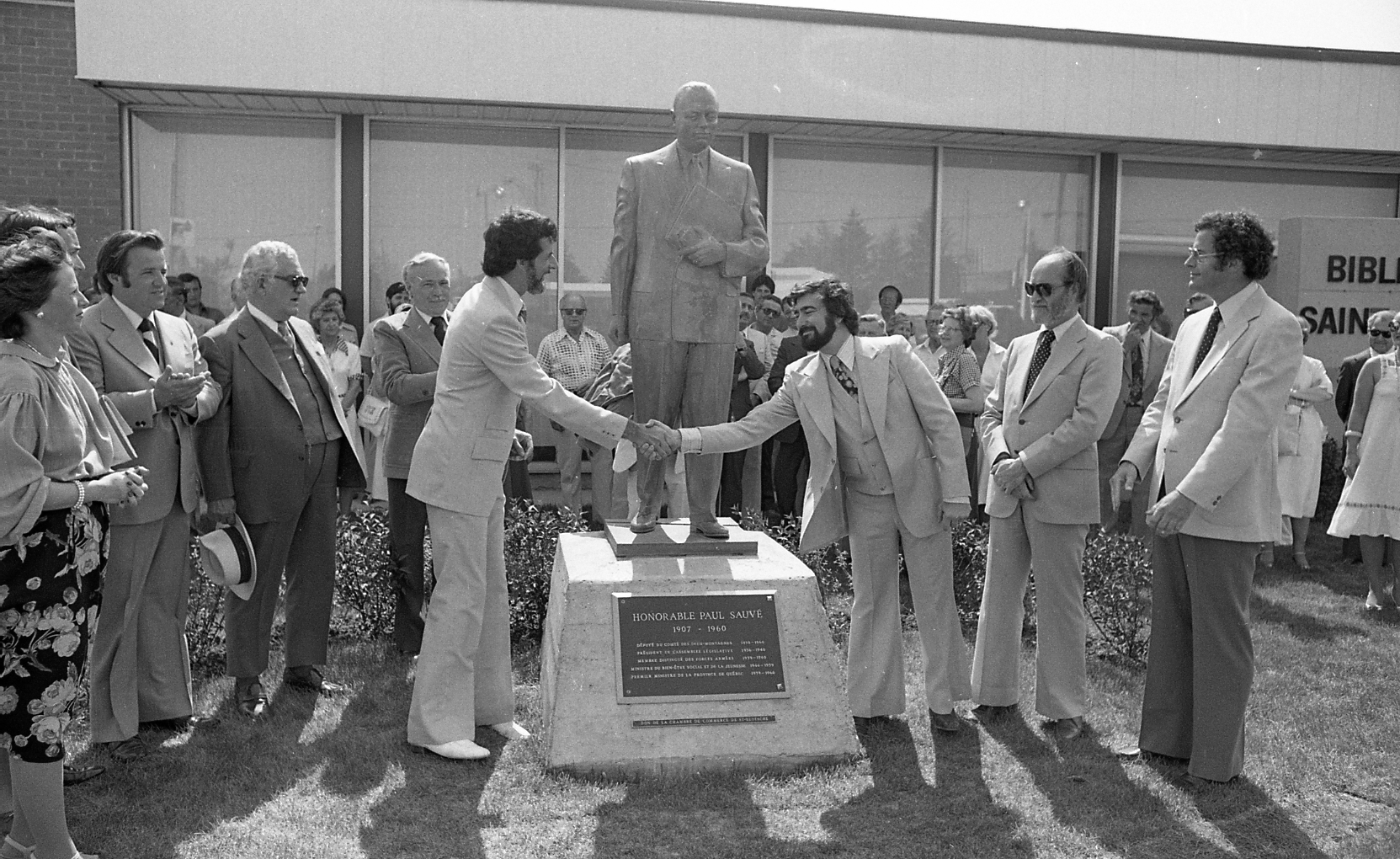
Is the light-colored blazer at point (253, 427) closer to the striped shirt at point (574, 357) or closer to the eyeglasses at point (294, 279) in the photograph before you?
the eyeglasses at point (294, 279)

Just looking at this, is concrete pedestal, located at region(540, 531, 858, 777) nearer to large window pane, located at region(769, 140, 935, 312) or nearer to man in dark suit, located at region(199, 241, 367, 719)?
man in dark suit, located at region(199, 241, 367, 719)

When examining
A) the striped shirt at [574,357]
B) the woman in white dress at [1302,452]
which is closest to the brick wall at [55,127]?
the striped shirt at [574,357]

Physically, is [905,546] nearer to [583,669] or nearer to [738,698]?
[738,698]

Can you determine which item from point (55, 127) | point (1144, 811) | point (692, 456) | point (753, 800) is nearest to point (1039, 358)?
point (692, 456)

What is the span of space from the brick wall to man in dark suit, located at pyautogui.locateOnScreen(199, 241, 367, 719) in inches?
255

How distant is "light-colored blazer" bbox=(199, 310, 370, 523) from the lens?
214 inches

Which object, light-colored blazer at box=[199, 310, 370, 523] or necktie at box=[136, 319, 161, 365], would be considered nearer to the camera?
necktie at box=[136, 319, 161, 365]

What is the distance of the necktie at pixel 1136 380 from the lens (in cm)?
972

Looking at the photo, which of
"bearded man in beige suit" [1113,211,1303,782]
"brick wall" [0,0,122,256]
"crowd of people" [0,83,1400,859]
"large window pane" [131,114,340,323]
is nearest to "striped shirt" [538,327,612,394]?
"crowd of people" [0,83,1400,859]

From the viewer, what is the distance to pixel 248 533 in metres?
5.56

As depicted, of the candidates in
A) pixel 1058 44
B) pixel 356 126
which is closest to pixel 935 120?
pixel 1058 44

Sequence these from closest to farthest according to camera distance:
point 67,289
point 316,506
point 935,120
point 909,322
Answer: point 67,289, point 316,506, point 909,322, point 935,120

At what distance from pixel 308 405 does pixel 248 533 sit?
664 millimetres

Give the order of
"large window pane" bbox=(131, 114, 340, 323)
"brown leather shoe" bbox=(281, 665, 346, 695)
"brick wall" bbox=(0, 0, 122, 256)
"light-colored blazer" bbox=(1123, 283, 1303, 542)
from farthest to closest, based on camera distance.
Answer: "large window pane" bbox=(131, 114, 340, 323)
"brick wall" bbox=(0, 0, 122, 256)
"brown leather shoe" bbox=(281, 665, 346, 695)
"light-colored blazer" bbox=(1123, 283, 1303, 542)
